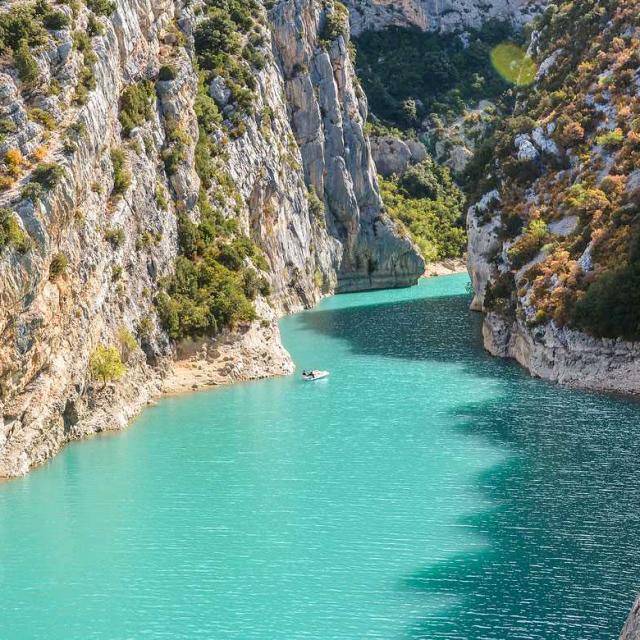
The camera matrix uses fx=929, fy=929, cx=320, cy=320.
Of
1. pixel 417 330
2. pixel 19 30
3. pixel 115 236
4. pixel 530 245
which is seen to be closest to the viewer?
pixel 19 30

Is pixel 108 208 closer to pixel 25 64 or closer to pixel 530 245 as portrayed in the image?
pixel 25 64

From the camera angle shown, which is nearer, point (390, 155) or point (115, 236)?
point (115, 236)

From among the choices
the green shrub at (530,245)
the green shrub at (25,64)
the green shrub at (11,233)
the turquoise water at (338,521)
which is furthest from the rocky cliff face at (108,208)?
the green shrub at (530,245)

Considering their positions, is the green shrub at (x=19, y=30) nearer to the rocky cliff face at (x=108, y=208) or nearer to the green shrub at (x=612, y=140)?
the rocky cliff face at (x=108, y=208)

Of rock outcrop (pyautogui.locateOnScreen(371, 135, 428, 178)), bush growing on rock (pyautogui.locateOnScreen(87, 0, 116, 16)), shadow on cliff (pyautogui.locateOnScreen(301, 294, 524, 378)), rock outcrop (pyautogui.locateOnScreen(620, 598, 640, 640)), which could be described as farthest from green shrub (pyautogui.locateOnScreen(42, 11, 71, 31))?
rock outcrop (pyautogui.locateOnScreen(371, 135, 428, 178))

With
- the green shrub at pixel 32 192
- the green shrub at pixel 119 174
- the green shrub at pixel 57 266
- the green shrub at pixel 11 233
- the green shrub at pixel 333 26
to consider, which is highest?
the green shrub at pixel 333 26

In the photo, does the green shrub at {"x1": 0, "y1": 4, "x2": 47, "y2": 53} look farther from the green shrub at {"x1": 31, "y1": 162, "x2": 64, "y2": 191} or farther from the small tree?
the small tree

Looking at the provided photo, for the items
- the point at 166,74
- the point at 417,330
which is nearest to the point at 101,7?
the point at 166,74
